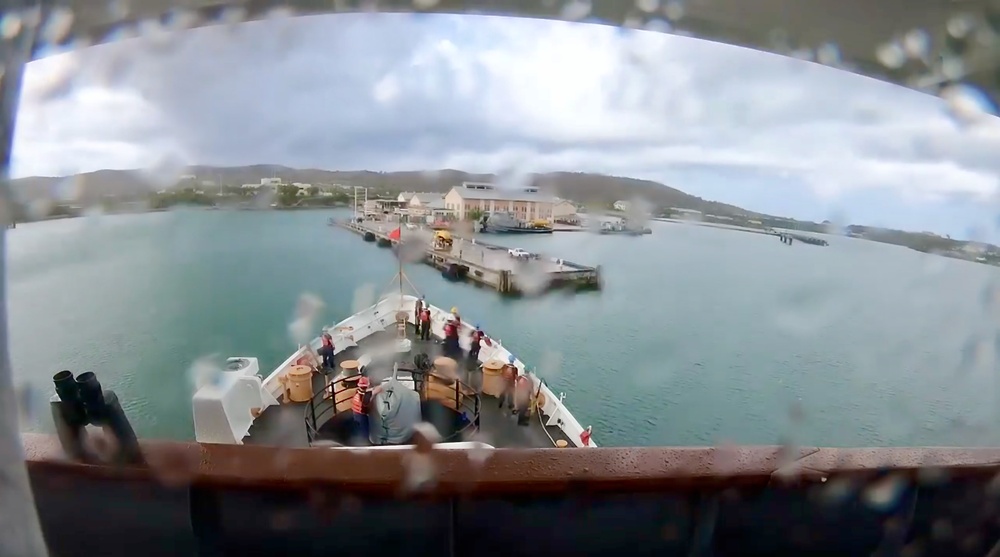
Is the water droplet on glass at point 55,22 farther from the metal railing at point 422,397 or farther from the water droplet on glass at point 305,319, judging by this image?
the water droplet on glass at point 305,319

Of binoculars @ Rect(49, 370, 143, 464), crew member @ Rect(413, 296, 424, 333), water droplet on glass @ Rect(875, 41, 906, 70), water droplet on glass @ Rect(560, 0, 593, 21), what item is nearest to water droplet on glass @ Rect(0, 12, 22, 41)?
binoculars @ Rect(49, 370, 143, 464)

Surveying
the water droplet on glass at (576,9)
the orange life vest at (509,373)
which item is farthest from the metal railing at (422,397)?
the water droplet on glass at (576,9)

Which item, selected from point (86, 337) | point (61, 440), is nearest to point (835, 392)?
point (61, 440)

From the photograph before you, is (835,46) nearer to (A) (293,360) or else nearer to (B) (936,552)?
(B) (936,552)

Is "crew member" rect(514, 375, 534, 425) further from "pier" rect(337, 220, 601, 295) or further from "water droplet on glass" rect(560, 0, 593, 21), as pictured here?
"water droplet on glass" rect(560, 0, 593, 21)

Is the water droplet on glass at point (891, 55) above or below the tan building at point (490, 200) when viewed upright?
above
